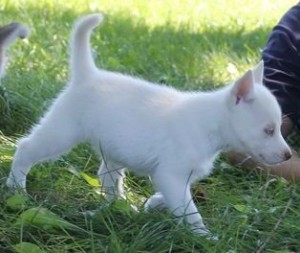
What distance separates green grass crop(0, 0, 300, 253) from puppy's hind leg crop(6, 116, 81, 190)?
0.10 m

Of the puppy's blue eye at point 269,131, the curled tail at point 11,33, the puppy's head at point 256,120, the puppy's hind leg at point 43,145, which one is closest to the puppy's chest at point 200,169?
the puppy's head at point 256,120

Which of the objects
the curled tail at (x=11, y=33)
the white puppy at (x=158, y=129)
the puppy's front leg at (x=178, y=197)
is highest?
the curled tail at (x=11, y=33)

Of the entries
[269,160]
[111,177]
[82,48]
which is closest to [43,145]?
[111,177]

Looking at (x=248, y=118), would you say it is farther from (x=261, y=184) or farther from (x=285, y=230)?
(x=261, y=184)

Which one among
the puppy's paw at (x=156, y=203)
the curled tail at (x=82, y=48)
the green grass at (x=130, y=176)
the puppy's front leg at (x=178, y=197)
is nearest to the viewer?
the green grass at (x=130, y=176)

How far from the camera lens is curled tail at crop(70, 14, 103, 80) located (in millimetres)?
3986

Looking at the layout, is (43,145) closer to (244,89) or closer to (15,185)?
(15,185)

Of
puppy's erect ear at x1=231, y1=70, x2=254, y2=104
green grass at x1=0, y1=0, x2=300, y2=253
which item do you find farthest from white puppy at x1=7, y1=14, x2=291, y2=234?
green grass at x1=0, y1=0, x2=300, y2=253

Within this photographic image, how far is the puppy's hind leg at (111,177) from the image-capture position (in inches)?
156

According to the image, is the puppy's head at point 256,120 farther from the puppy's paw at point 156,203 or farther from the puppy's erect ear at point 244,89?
the puppy's paw at point 156,203

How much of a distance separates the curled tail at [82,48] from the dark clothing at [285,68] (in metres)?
1.60

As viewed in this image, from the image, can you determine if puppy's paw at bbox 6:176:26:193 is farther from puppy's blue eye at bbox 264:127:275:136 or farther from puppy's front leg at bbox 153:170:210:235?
puppy's blue eye at bbox 264:127:275:136

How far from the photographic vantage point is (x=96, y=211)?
3635 millimetres

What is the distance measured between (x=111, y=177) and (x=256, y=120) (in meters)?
0.74
